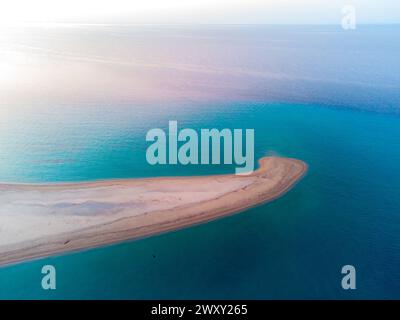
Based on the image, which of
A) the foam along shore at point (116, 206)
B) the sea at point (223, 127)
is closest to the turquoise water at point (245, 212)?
the sea at point (223, 127)

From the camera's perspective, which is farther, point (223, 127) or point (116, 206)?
point (223, 127)

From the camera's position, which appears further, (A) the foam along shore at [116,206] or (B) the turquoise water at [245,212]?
(A) the foam along shore at [116,206]

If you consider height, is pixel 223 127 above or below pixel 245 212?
above

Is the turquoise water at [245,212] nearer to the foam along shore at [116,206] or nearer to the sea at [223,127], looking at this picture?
the sea at [223,127]

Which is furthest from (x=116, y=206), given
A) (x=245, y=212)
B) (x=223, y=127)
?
(x=223, y=127)

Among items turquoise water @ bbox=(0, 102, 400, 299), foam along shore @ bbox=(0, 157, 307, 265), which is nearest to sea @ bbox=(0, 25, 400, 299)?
turquoise water @ bbox=(0, 102, 400, 299)

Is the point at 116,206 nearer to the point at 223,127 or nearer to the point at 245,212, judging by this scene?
the point at 245,212
